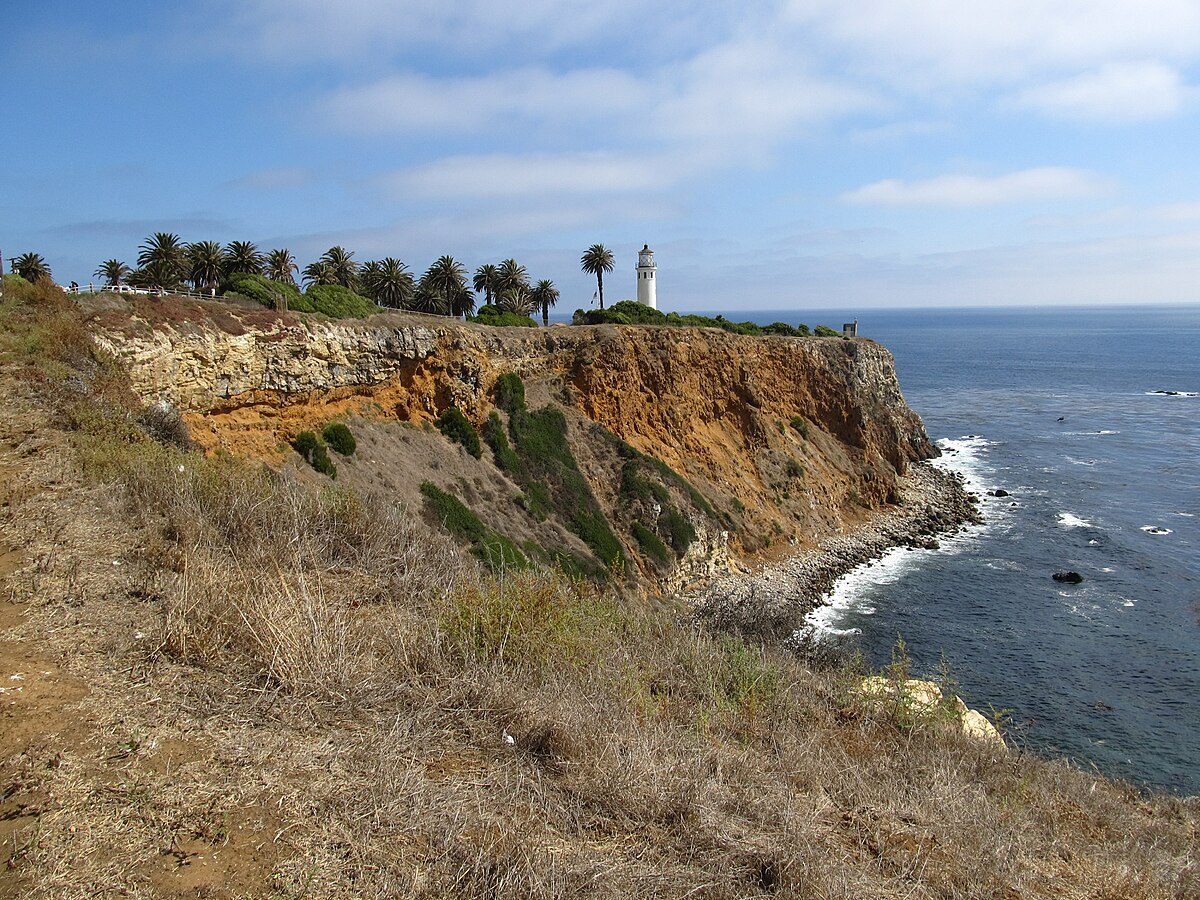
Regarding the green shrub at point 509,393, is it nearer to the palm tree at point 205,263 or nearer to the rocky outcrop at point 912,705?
the palm tree at point 205,263

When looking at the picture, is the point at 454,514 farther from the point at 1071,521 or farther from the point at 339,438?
the point at 1071,521

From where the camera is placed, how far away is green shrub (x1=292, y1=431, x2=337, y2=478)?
94.1ft

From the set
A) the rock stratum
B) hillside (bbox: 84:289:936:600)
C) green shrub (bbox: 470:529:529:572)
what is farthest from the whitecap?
green shrub (bbox: 470:529:529:572)

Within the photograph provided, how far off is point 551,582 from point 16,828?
20.6 ft

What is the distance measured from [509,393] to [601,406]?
6.28 meters

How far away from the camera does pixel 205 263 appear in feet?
133

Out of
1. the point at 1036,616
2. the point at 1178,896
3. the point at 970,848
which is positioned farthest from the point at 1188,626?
the point at 970,848

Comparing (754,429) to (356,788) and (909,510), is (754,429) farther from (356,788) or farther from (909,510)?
(356,788)

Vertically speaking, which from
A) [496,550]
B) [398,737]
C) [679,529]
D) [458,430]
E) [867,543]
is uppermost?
[458,430]

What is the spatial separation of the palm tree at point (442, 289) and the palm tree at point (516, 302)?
2851 millimetres

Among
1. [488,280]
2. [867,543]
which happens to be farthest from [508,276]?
[867,543]

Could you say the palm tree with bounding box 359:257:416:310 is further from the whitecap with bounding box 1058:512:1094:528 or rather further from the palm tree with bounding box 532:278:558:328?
the whitecap with bounding box 1058:512:1094:528

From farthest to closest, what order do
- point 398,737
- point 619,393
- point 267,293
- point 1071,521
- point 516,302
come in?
point 516,302 < point 1071,521 < point 619,393 < point 267,293 < point 398,737

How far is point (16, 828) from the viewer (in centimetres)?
502
